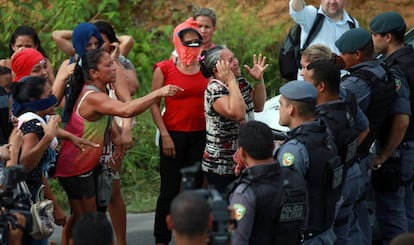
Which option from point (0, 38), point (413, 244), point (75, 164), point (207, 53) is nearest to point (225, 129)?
point (207, 53)

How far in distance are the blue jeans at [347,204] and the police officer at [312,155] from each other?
494mm

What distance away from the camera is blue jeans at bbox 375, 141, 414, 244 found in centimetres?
782

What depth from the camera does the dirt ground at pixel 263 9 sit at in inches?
493

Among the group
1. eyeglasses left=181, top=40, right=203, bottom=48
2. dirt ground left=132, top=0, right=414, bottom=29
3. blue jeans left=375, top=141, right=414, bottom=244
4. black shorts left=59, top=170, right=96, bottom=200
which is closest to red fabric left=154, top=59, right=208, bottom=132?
eyeglasses left=181, top=40, right=203, bottom=48

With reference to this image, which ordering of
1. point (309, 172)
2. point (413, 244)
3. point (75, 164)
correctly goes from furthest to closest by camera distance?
point (75, 164) → point (309, 172) → point (413, 244)

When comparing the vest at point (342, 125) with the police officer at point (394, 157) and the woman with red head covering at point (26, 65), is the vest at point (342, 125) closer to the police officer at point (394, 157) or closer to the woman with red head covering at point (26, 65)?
the police officer at point (394, 157)

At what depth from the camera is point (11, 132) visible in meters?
6.66

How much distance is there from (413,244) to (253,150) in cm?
133

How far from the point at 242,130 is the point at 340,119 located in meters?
1.12

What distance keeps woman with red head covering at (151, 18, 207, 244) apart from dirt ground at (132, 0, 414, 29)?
451 centimetres

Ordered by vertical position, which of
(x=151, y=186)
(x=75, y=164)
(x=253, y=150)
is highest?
(x=253, y=150)

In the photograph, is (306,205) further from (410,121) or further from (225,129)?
(410,121)

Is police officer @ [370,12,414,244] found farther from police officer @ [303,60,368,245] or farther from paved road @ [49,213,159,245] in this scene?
paved road @ [49,213,159,245]

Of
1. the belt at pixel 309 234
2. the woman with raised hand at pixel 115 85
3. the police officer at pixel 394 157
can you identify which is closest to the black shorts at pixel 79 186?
the woman with raised hand at pixel 115 85
